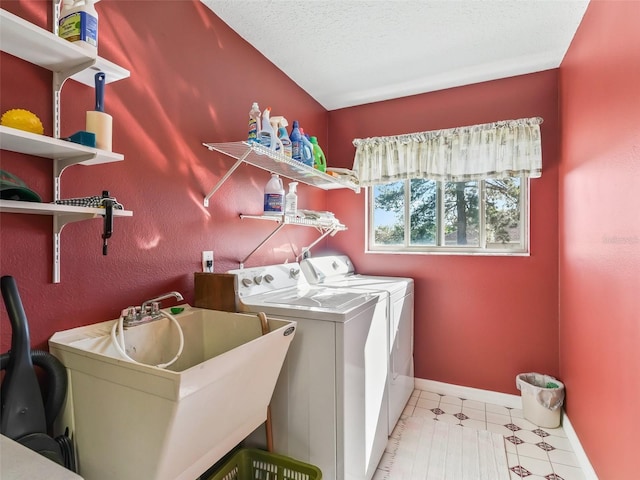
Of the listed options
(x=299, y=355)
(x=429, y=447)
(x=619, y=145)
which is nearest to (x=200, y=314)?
(x=299, y=355)

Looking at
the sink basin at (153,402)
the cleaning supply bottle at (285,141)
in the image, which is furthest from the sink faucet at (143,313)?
the cleaning supply bottle at (285,141)

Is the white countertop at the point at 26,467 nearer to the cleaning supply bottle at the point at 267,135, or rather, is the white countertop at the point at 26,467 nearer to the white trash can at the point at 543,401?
the cleaning supply bottle at the point at 267,135

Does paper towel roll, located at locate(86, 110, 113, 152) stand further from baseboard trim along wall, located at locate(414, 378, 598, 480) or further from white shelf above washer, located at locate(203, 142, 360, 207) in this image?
baseboard trim along wall, located at locate(414, 378, 598, 480)

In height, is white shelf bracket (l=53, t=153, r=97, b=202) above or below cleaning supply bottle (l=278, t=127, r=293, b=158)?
below

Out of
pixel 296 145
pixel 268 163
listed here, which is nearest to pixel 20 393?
pixel 268 163

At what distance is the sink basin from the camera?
36.4 inches

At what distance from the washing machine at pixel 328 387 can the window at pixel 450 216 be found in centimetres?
138

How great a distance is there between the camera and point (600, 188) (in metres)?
1.66

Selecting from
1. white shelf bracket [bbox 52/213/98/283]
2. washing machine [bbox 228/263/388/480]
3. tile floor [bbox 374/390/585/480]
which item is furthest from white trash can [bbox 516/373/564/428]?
white shelf bracket [bbox 52/213/98/283]

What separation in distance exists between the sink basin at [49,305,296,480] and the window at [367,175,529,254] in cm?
191

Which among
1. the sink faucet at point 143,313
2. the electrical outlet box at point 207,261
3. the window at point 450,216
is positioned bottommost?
the sink faucet at point 143,313

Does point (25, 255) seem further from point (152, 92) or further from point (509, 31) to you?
point (509, 31)

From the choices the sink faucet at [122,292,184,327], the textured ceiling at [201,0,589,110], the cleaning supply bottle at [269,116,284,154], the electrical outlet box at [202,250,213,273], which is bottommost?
the sink faucet at [122,292,184,327]

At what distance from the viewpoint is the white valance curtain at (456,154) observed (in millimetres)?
2482
